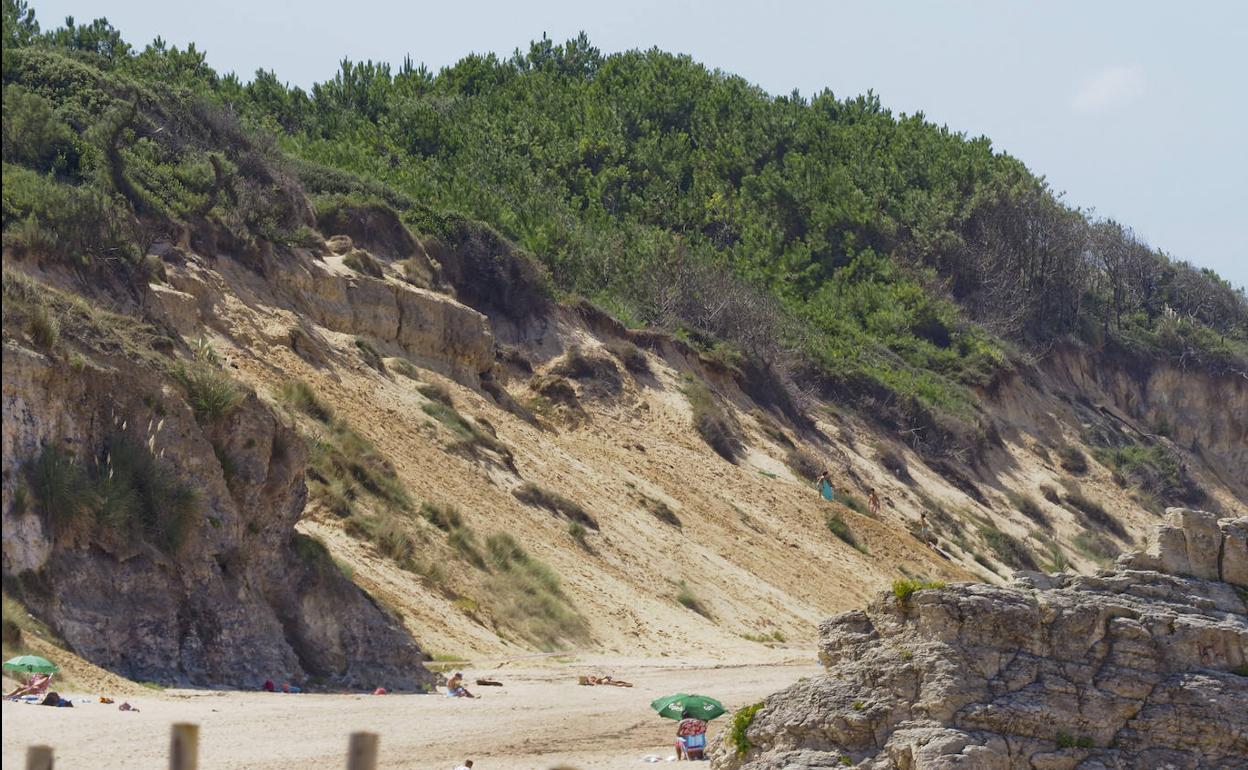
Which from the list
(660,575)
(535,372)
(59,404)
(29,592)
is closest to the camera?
(29,592)

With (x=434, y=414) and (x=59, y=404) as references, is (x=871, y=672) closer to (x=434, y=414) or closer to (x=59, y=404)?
(x=59, y=404)

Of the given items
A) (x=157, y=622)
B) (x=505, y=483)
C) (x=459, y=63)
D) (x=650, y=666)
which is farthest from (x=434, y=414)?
(x=459, y=63)

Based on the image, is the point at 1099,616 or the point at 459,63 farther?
the point at 459,63

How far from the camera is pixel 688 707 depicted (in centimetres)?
1894

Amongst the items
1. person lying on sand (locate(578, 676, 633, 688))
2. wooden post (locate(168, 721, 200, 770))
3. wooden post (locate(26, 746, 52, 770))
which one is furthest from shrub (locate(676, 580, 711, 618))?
→ wooden post (locate(168, 721, 200, 770))

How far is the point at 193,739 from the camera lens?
7.11 meters

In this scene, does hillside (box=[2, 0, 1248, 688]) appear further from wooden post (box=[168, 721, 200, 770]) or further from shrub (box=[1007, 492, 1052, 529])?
wooden post (box=[168, 721, 200, 770])

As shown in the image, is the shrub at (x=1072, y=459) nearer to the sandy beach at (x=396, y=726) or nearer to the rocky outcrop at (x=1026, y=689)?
the sandy beach at (x=396, y=726)

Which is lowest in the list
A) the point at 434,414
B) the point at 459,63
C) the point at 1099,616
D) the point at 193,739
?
the point at 193,739

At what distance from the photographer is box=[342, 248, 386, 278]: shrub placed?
3650 cm

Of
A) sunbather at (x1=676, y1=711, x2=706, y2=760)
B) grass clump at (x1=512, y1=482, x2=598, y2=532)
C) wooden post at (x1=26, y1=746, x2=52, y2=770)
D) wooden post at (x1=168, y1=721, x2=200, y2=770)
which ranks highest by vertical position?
grass clump at (x1=512, y1=482, x2=598, y2=532)

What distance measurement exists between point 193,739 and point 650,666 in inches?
728

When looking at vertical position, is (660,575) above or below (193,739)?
above

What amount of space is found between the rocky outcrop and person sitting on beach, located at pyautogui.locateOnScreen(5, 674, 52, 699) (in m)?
6.32
